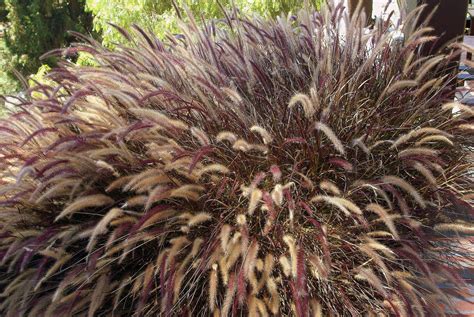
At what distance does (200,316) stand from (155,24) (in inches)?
222

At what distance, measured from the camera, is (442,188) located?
2.55 metres

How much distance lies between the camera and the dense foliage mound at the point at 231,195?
2.09 m

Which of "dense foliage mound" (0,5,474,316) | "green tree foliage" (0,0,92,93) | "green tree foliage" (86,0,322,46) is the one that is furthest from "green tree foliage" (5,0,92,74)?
"dense foliage mound" (0,5,474,316)

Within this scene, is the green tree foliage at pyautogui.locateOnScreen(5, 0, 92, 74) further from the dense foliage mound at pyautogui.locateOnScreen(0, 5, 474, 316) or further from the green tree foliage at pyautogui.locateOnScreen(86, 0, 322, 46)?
the dense foliage mound at pyautogui.locateOnScreen(0, 5, 474, 316)

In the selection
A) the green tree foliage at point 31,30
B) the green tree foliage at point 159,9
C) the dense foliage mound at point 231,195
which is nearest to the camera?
the dense foliage mound at point 231,195

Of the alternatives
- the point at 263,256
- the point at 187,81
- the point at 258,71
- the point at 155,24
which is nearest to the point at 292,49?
the point at 258,71

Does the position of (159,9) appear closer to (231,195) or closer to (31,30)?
(231,195)

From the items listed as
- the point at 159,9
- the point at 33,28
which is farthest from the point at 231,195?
the point at 33,28

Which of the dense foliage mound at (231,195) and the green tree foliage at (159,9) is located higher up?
the dense foliage mound at (231,195)

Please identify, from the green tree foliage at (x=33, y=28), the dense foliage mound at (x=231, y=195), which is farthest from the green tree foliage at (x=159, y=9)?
the green tree foliage at (x=33, y=28)

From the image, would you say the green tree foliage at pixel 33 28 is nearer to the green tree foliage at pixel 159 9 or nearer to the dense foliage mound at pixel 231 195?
the green tree foliage at pixel 159 9

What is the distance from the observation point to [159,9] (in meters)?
7.81

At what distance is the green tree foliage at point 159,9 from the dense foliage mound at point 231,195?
180 inches

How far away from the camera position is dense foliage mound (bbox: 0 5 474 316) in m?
2.09
